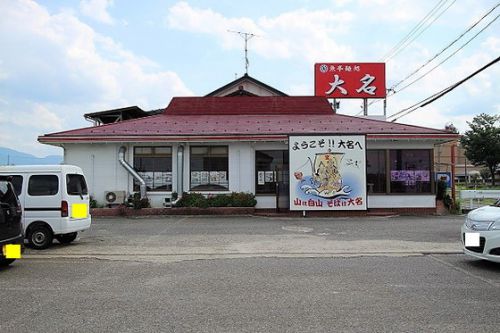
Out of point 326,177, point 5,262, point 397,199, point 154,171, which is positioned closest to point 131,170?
point 154,171

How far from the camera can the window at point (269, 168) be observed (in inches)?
703

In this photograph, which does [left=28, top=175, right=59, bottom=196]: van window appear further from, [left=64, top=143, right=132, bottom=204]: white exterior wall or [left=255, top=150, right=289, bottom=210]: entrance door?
[left=255, top=150, right=289, bottom=210]: entrance door

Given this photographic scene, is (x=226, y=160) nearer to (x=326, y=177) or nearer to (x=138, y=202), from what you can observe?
(x=138, y=202)

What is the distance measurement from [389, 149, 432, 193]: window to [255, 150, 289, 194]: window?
4410mm

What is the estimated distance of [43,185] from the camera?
987 cm

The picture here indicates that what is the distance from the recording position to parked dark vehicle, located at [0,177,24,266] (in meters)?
7.24

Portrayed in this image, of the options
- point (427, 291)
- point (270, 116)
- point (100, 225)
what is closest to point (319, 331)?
point (427, 291)

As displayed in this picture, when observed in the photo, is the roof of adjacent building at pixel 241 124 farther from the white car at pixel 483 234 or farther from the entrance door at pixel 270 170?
the white car at pixel 483 234

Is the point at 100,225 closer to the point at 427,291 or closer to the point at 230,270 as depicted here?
the point at 230,270

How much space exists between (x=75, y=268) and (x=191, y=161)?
34.3ft

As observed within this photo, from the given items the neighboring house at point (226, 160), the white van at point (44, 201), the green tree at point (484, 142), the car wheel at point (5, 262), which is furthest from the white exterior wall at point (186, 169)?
the green tree at point (484, 142)

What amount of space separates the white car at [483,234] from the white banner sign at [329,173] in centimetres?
863

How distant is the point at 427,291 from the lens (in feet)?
20.1

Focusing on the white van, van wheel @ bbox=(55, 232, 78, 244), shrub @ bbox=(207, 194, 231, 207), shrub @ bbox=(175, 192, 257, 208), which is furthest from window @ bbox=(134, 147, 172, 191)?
the white van
